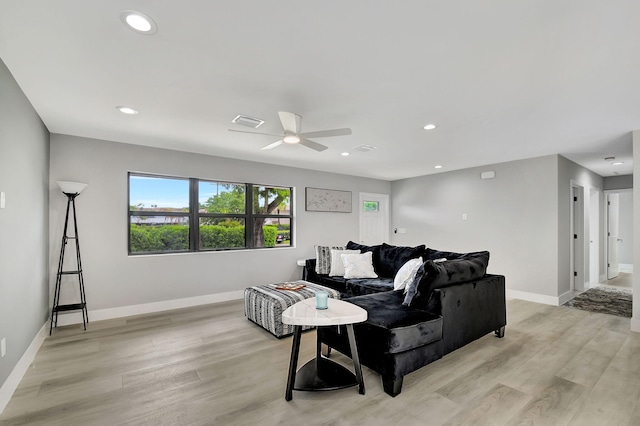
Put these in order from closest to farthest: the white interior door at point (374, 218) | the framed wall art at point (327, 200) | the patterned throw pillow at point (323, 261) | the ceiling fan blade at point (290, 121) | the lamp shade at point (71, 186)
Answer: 1. the ceiling fan blade at point (290, 121)
2. the lamp shade at point (71, 186)
3. the patterned throw pillow at point (323, 261)
4. the framed wall art at point (327, 200)
5. the white interior door at point (374, 218)

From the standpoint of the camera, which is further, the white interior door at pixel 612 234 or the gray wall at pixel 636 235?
the white interior door at pixel 612 234

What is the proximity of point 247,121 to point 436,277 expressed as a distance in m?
2.49

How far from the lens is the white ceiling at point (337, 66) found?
1639 mm

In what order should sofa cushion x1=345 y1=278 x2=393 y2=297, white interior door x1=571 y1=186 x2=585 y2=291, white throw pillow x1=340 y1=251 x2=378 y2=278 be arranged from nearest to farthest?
sofa cushion x1=345 y1=278 x2=393 y2=297 < white throw pillow x1=340 y1=251 x2=378 y2=278 < white interior door x1=571 y1=186 x2=585 y2=291

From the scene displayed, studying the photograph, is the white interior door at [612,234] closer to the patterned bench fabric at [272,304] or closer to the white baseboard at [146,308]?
the patterned bench fabric at [272,304]

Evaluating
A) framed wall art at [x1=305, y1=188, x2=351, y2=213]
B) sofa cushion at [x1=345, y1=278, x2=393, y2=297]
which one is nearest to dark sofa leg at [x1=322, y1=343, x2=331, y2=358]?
sofa cushion at [x1=345, y1=278, x2=393, y2=297]

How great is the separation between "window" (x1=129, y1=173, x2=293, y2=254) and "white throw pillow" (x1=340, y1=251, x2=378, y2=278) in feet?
4.88

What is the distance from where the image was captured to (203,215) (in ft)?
16.0

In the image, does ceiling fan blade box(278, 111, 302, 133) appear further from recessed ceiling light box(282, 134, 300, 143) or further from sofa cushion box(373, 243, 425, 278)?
sofa cushion box(373, 243, 425, 278)

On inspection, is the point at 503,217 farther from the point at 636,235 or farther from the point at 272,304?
the point at 272,304

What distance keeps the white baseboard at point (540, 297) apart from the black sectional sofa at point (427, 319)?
6.86 ft

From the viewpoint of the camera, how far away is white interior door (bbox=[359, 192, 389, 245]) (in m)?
7.10

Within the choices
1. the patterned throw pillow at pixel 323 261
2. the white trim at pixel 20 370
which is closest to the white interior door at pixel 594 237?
the patterned throw pillow at pixel 323 261

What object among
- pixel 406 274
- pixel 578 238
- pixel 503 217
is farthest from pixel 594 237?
pixel 406 274
